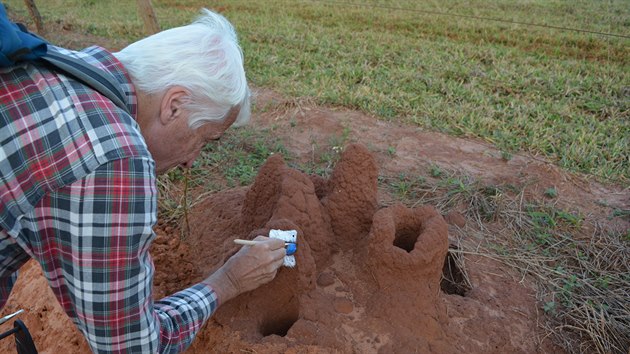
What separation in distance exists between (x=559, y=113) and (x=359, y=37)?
3.76 m

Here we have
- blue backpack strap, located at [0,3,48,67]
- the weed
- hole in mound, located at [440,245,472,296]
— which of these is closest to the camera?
blue backpack strap, located at [0,3,48,67]

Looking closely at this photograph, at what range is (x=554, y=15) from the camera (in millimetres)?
9156

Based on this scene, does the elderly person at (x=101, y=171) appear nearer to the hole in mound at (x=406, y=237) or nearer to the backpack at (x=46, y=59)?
the backpack at (x=46, y=59)

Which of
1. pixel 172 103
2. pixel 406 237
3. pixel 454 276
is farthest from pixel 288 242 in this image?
pixel 454 276

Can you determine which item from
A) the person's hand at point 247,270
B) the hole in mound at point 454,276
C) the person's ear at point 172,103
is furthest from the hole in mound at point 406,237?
the person's ear at point 172,103

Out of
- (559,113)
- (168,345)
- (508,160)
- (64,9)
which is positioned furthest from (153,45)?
(64,9)

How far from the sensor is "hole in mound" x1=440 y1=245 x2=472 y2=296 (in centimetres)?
253

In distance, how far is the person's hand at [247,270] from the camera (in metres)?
1.79

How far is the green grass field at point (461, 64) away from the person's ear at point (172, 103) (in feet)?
10.5

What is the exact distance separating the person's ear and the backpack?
13 cm

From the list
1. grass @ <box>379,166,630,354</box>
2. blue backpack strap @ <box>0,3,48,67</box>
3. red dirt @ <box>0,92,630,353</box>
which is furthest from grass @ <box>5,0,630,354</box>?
blue backpack strap @ <box>0,3,48,67</box>

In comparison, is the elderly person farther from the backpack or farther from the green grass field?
the green grass field

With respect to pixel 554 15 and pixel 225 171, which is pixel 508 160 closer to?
pixel 225 171

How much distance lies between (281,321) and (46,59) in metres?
1.40
